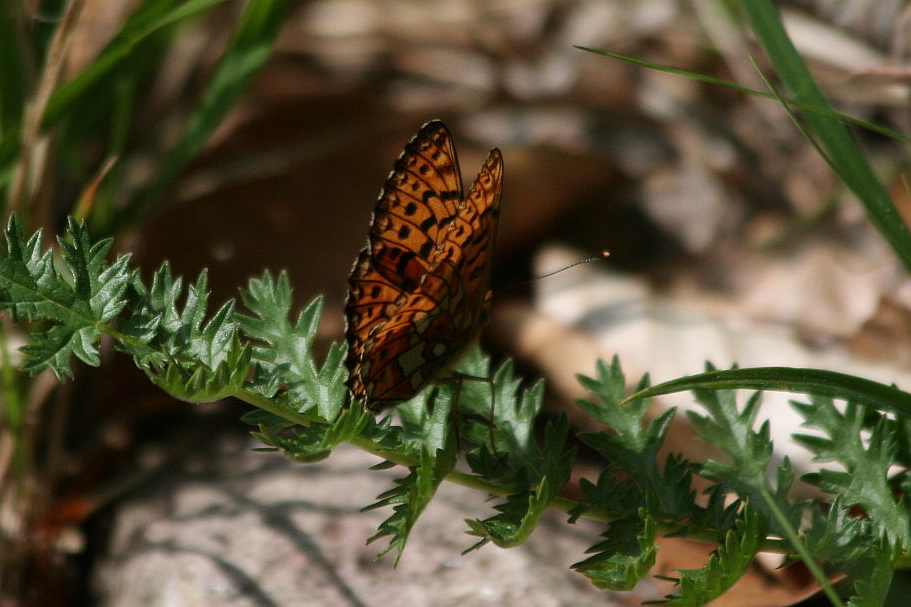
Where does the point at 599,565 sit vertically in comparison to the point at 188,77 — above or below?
below

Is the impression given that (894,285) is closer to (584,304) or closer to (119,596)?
(584,304)

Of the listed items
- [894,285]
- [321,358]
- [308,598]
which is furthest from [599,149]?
[308,598]

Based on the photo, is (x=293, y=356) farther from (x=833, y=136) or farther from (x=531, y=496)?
(x=833, y=136)

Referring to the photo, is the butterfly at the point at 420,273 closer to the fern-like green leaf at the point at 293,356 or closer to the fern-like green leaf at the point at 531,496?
the fern-like green leaf at the point at 293,356

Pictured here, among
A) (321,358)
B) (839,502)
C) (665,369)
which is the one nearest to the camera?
(839,502)

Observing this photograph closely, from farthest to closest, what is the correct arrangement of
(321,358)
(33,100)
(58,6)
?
(321,358) < (58,6) < (33,100)

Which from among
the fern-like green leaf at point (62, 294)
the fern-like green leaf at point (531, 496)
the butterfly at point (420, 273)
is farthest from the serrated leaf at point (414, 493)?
the fern-like green leaf at point (62, 294)

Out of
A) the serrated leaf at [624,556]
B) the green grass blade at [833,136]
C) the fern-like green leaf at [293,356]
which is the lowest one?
the serrated leaf at [624,556]

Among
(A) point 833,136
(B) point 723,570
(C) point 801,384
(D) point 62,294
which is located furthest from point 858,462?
(D) point 62,294
